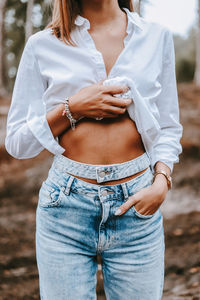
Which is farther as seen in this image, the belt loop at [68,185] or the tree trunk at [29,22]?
the tree trunk at [29,22]

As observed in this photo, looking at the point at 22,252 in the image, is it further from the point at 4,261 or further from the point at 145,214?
the point at 145,214

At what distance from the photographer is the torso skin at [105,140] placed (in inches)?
59.7

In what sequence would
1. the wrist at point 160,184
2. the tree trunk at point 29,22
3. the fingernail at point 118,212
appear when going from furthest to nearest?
the tree trunk at point 29,22 < the wrist at point 160,184 < the fingernail at point 118,212

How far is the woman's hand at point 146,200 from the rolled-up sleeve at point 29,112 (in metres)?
0.39

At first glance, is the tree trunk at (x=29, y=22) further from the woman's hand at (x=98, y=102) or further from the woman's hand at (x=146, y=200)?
the woman's hand at (x=146, y=200)

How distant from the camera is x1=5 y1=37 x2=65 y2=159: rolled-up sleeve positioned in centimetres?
156

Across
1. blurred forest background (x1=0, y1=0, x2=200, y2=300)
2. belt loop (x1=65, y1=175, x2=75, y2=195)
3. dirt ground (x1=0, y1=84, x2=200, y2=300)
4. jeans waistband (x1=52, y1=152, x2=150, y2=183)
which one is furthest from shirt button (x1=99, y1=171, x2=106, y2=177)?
dirt ground (x1=0, y1=84, x2=200, y2=300)

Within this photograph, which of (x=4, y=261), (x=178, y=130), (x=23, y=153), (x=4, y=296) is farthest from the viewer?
(x=4, y=261)

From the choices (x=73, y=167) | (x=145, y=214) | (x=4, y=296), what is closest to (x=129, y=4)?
(x=73, y=167)

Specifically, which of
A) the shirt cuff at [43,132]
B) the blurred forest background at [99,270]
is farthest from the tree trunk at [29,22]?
the shirt cuff at [43,132]

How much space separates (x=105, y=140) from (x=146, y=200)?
0.33 m

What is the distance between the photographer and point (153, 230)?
5.17 feet

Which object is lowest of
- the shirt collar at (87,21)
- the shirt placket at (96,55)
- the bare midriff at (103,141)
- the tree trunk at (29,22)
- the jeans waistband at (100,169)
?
the tree trunk at (29,22)

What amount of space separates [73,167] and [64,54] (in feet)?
1.75
